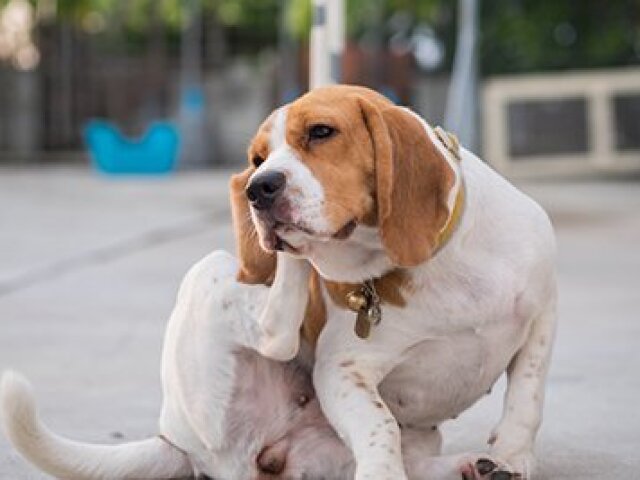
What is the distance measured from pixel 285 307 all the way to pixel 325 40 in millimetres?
3900

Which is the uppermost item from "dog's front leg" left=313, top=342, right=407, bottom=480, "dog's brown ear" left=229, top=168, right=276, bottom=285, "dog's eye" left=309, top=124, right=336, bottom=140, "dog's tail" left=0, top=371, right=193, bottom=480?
"dog's eye" left=309, top=124, right=336, bottom=140

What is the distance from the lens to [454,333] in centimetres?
294

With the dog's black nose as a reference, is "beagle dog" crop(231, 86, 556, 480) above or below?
below

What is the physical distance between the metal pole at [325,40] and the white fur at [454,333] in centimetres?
363

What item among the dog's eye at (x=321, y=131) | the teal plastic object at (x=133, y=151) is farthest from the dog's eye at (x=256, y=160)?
the teal plastic object at (x=133, y=151)

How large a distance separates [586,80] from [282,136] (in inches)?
483

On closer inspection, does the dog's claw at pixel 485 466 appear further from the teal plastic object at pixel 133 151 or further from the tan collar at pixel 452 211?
the teal plastic object at pixel 133 151

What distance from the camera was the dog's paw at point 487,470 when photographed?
113 inches

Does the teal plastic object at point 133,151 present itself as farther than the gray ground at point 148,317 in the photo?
Yes

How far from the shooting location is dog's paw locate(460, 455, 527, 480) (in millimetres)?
2877

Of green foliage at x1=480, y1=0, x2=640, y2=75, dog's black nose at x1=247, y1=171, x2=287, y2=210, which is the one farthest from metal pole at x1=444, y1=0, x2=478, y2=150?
dog's black nose at x1=247, y1=171, x2=287, y2=210

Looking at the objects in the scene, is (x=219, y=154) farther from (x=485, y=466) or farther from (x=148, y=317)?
(x=485, y=466)

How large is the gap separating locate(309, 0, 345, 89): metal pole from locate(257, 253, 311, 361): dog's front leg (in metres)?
3.73

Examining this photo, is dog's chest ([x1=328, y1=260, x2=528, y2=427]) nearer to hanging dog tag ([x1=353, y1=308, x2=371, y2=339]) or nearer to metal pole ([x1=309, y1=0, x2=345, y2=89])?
hanging dog tag ([x1=353, y1=308, x2=371, y2=339])
